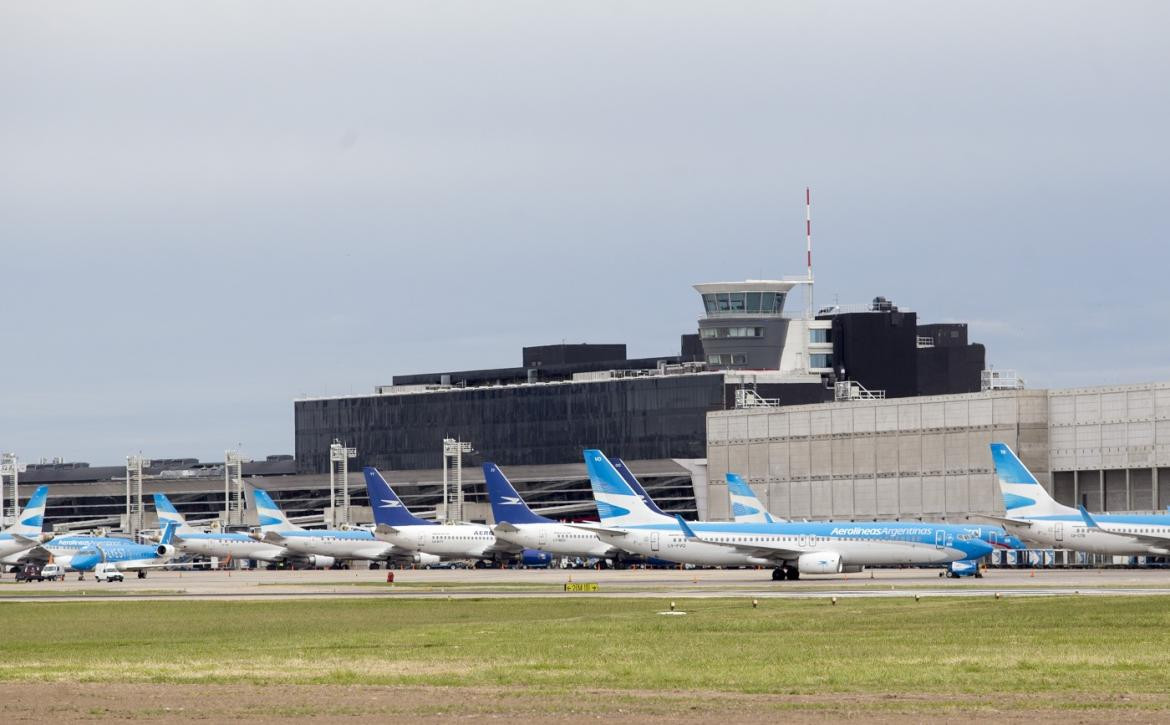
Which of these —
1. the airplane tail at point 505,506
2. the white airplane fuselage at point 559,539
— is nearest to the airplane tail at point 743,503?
the white airplane fuselage at point 559,539

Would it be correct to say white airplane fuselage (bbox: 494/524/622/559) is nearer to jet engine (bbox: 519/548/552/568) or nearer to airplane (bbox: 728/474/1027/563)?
airplane (bbox: 728/474/1027/563)

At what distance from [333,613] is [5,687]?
36.1 metres

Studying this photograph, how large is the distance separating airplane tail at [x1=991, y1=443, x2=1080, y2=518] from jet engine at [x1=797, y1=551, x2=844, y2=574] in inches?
936

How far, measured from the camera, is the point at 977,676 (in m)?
42.6

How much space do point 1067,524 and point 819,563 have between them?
24.4m

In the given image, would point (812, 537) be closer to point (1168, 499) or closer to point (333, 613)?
point (333, 613)

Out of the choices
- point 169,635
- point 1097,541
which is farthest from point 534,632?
point 1097,541

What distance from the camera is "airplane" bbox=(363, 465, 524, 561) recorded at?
16012 centimetres

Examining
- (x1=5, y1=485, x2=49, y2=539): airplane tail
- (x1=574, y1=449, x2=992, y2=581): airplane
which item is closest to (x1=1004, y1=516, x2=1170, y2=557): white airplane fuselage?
(x1=574, y1=449, x2=992, y2=581): airplane

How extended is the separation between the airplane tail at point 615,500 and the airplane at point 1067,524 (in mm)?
22725

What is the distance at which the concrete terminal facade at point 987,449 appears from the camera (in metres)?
175

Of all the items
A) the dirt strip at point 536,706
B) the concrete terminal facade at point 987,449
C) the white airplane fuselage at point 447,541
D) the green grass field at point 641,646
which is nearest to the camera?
the dirt strip at point 536,706

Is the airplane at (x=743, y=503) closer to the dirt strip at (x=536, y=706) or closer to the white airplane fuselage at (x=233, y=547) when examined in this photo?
the white airplane fuselage at (x=233, y=547)

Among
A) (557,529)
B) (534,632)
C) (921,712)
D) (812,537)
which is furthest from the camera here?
(557,529)
